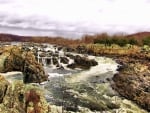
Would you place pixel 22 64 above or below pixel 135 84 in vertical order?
above

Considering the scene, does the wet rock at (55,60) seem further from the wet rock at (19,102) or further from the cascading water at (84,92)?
the wet rock at (19,102)

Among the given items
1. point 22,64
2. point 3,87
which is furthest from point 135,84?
point 3,87

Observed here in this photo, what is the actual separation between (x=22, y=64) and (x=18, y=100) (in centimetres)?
411

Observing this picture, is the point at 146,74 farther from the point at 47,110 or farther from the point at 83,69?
the point at 47,110

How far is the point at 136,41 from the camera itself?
1224 inches

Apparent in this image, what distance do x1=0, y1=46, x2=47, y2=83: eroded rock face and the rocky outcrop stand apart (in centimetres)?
310

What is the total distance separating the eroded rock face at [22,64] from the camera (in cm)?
1742

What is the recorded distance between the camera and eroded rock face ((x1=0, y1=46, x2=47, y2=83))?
1742 centimetres

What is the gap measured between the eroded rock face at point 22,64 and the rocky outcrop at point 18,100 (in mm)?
3101

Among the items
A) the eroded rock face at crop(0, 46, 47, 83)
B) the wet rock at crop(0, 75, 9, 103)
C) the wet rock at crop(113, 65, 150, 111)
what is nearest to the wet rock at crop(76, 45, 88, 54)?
the wet rock at crop(113, 65, 150, 111)

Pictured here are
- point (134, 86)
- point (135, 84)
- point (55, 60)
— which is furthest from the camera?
point (55, 60)

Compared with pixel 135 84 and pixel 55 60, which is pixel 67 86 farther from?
pixel 55 60

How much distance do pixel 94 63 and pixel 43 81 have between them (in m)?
5.57

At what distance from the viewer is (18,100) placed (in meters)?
13.8
